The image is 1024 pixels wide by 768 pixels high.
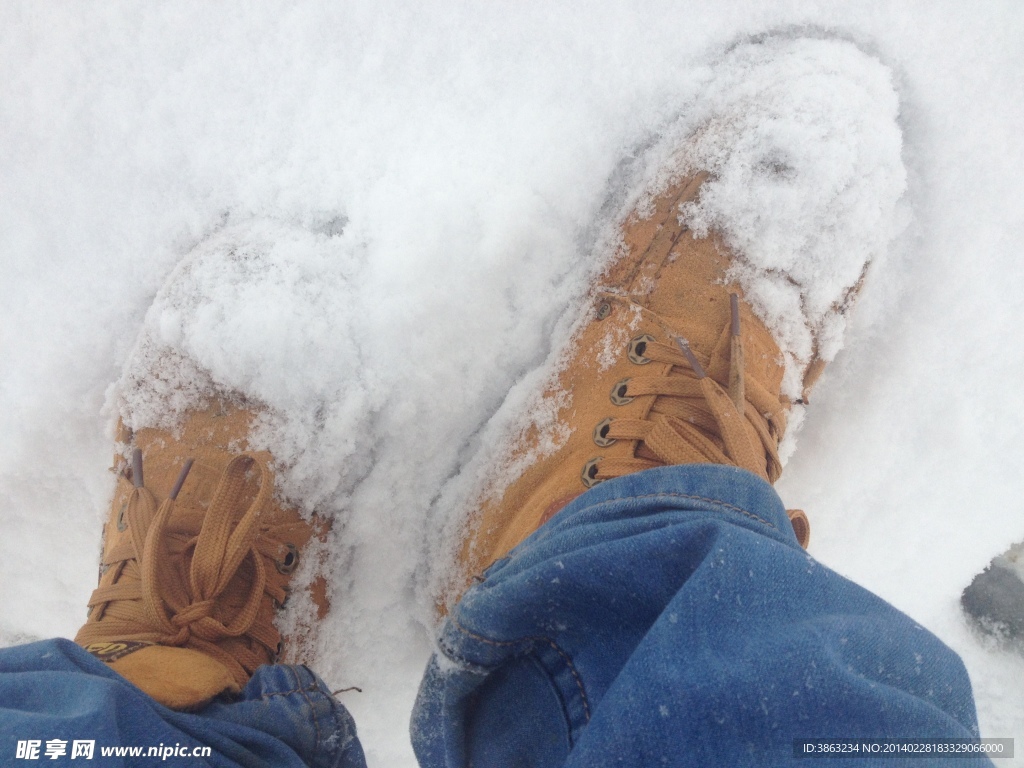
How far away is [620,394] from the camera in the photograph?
2.99 feet

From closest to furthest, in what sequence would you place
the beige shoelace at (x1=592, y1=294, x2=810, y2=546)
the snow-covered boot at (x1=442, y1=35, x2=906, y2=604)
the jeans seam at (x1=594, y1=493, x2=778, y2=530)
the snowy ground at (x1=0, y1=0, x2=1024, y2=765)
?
the jeans seam at (x1=594, y1=493, x2=778, y2=530) < the beige shoelace at (x1=592, y1=294, x2=810, y2=546) < the snow-covered boot at (x1=442, y1=35, x2=906, y2=604) < the snowy ground at (x1=0, y1=0, x2=1024, y2=765)

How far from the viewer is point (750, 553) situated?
17.7 inches

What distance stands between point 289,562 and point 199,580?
0.16 meters

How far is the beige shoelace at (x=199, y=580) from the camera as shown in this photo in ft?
2.45

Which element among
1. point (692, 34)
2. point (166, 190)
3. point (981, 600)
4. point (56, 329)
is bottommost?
point (981, 600)

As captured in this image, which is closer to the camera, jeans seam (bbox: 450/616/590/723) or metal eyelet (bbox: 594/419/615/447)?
jeans seam (bbox: 450/616/590/723)

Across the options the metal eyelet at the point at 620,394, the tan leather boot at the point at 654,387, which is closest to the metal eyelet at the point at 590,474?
the tan leather boot at the point at 654,387

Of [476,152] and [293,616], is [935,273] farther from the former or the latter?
[293,616]

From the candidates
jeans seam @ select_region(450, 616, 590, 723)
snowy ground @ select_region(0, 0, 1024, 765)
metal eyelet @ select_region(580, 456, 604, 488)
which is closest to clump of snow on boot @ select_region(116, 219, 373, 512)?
snowy ground @ select_region(0, 0, 1024, 765)

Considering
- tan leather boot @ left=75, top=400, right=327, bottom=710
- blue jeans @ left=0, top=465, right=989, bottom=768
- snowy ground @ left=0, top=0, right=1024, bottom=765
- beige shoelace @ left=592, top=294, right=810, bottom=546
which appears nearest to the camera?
blue jeans @ left=0, top=465, right=989, bottom=768

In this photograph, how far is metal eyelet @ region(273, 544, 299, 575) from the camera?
91cm

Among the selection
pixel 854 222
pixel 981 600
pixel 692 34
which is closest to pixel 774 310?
pixel 854 222

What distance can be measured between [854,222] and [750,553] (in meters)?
0.71

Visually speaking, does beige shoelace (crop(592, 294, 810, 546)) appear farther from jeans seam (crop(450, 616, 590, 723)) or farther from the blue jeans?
jeans seam (crop(450, 616, 590, 723))
